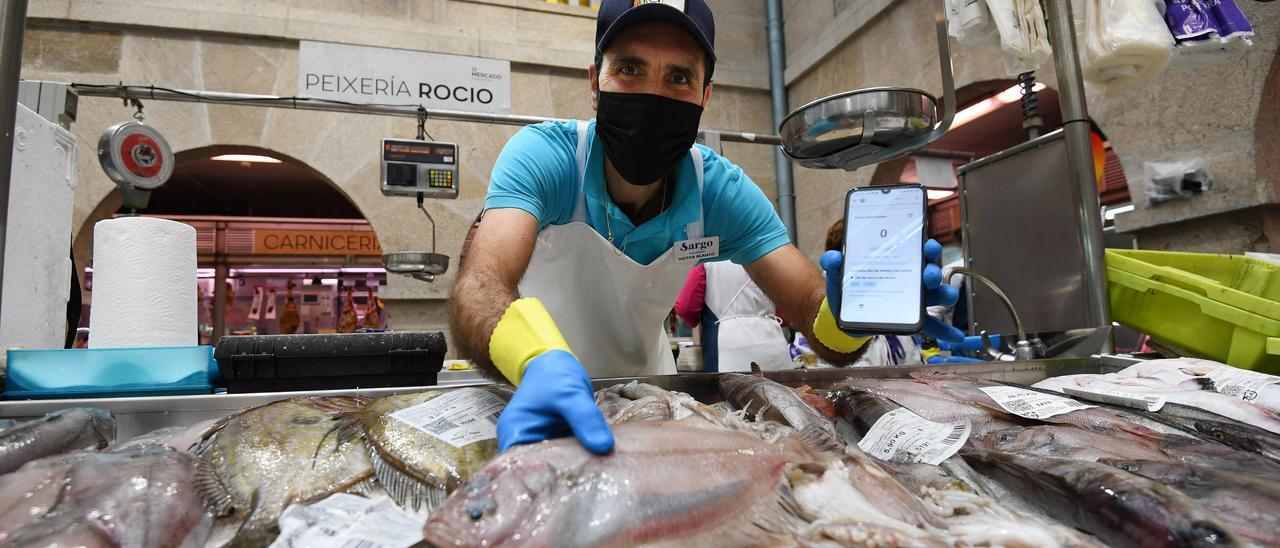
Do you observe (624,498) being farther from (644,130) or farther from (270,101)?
(270,101)

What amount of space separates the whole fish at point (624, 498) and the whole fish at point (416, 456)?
0.62 ft

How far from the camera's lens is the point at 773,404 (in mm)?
1218

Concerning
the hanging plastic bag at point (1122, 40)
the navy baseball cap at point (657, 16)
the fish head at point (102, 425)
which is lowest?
the fish head at point (102, 425)

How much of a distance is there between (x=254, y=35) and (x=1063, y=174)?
6792 mm

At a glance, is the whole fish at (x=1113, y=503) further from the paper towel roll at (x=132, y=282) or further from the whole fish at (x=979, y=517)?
the paper towel roll at (x=132, y=282)

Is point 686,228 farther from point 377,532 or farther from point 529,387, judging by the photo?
point 377,532

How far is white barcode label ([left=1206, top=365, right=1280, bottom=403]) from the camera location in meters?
1.37

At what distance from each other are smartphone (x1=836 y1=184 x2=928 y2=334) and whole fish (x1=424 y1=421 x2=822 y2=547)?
0.56 metres

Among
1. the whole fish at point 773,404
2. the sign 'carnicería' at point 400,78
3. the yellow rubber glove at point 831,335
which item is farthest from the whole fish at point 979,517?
the sign 'carnicería' at point 400,78

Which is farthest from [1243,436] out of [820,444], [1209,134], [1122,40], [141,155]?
[141,155]

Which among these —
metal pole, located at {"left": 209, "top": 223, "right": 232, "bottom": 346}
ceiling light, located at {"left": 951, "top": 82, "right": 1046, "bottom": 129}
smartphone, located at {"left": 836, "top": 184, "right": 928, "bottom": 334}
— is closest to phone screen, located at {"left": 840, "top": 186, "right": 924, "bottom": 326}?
smartphone, located at {"left": 836, "top": 184, "right": 928, "bottom": 334}

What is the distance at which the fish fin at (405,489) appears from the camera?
2.94 ft

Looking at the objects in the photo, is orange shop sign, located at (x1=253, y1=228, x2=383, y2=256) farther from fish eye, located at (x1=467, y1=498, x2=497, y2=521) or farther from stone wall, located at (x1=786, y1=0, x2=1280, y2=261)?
fish eye, located at (x1=467, y1=498, x2=497, y2=521)

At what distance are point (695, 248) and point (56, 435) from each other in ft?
5.24
